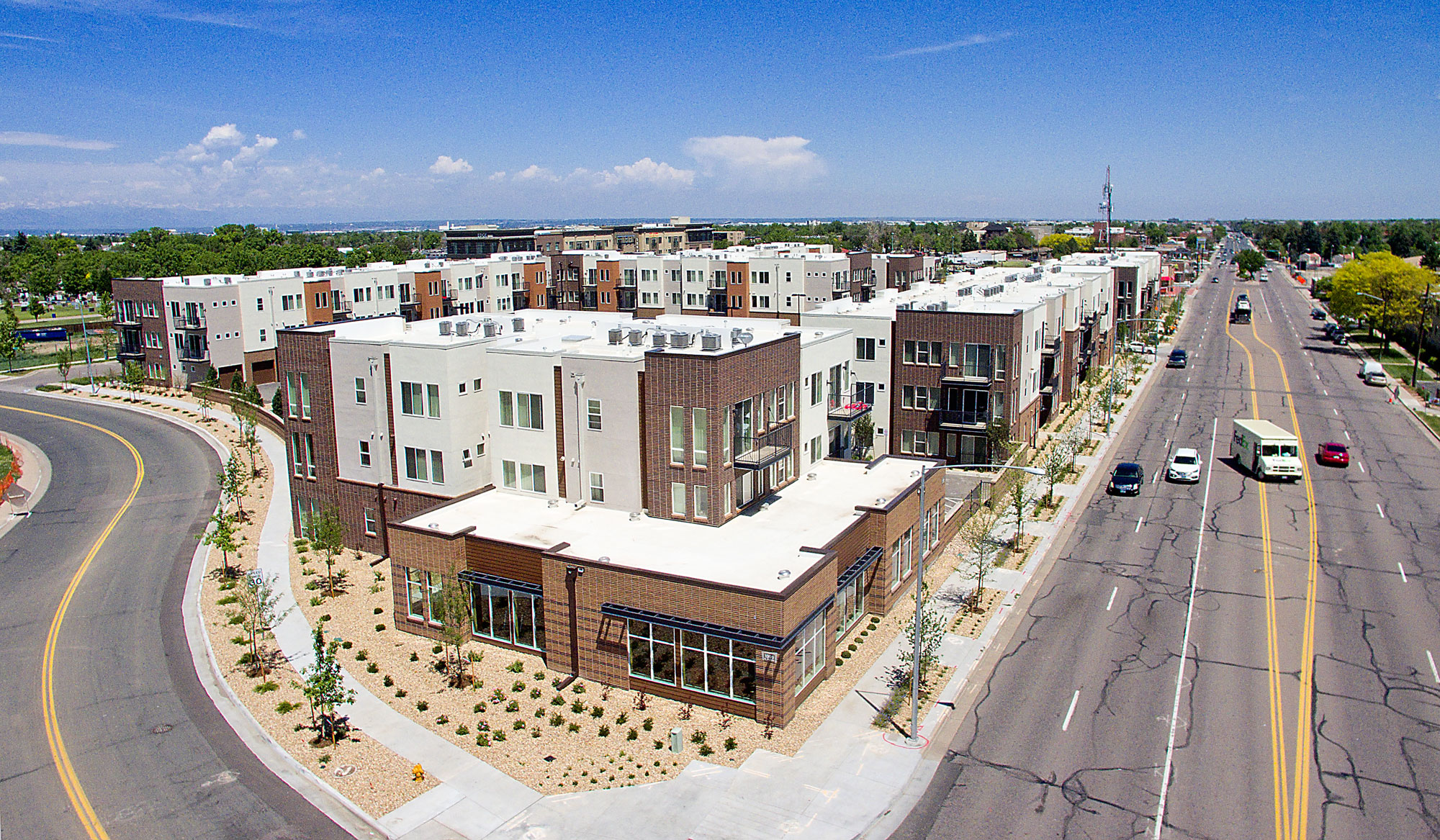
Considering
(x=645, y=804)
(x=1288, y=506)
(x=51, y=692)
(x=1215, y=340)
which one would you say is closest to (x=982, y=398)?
(x=1288, y=506)

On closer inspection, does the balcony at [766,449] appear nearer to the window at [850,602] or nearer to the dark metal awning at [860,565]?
the dark metal awning at [860,565]

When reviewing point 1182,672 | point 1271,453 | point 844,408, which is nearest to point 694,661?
point 1182,672

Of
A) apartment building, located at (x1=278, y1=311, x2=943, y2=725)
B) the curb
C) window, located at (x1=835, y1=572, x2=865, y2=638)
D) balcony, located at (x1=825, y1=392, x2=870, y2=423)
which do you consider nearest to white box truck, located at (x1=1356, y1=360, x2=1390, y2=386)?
balcony, located at (x1=825, y1=392, x2=870, y2=423)

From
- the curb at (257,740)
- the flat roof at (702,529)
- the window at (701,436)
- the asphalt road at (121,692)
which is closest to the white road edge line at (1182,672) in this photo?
the flat roof at (702,529)

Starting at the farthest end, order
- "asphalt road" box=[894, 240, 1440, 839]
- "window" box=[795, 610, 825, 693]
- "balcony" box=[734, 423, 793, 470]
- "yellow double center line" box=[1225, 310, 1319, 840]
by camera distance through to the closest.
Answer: "balcony" box=[734, 423, 793, 470] → "window" box=[795, 610, 825, 693] → "asphalt road" box=[894, 240, 1440, 839] → "yellow double center line" box=[1225, 310, 1319, 840]

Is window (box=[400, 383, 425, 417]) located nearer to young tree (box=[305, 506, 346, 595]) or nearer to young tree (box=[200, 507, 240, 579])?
young tree (box=[305, 506, 346, 595])

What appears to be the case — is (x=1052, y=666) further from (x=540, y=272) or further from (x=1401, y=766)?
(x=540, y=272)

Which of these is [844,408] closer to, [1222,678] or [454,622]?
[1222,678]
